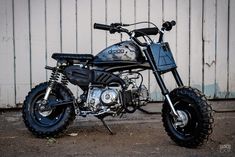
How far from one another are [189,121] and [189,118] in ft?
0.10

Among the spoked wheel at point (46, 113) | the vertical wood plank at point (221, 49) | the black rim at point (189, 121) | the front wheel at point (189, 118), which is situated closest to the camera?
the front wheel at point (189, 118)

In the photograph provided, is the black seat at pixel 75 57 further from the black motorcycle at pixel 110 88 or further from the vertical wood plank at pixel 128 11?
the vertical wood plank at pixel 128 11

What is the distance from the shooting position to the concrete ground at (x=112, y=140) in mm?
5414

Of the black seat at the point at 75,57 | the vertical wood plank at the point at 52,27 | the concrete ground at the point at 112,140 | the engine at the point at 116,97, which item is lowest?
the concrete ground at the point at 112,140

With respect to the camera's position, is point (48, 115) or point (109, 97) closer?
point (109, 97)

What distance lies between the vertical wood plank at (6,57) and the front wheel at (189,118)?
7.97 feet

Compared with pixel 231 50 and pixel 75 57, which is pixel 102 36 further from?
pixel 231 50

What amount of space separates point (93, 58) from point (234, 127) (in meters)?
1.96

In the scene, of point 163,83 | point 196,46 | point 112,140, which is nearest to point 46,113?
point 112,140

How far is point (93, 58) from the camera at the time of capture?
6.02m

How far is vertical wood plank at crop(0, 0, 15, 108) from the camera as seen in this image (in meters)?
7.13

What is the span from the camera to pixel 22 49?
7.20 meters

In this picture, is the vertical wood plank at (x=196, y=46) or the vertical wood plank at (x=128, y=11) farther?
the vertical wood plank at (x=196, y=46)

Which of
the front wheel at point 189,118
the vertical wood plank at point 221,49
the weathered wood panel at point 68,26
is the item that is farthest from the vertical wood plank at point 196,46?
the front wheel at point 189,118
